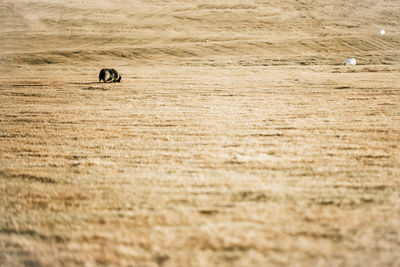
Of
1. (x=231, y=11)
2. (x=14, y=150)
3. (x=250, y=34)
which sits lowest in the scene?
(x=14, y=150)

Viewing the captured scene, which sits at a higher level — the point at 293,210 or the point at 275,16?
the point at 275,16

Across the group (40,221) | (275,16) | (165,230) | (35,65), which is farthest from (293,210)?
(275,16)

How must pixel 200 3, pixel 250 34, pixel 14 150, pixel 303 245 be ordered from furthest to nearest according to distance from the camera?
pixel 200 3, pixel 250 34, pixel 14 150, pixel 303 245

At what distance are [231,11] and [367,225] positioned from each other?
80.6m

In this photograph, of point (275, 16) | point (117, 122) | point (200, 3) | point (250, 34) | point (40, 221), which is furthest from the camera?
point (200, 3)

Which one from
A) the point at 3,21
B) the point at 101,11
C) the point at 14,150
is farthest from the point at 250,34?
the point at 14,150

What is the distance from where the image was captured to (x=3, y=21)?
66875 millimetres

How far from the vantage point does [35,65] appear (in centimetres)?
3853

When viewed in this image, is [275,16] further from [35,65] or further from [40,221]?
[40,221]

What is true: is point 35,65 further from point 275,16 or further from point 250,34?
point 275,16

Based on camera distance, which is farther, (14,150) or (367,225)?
(14,150)

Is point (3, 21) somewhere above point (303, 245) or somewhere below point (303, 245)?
above

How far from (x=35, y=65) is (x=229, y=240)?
40.9 m

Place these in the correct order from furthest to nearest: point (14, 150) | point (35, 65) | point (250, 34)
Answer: point (250, 34)
point (35, 65)
point (14, 150)
